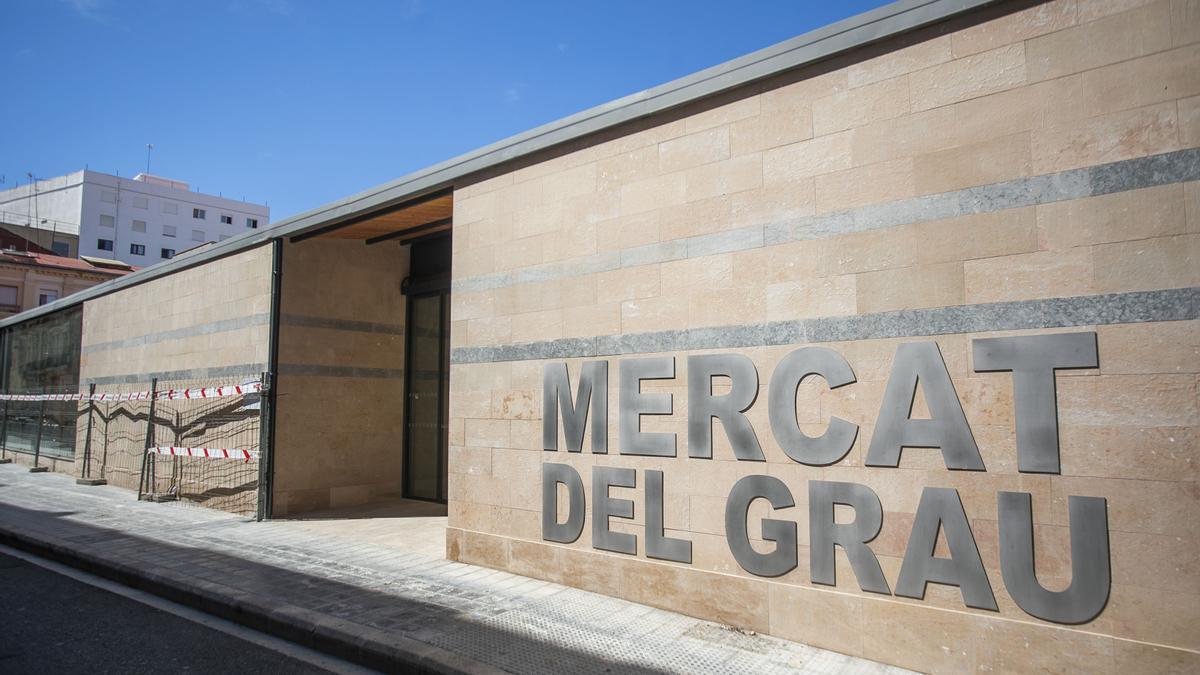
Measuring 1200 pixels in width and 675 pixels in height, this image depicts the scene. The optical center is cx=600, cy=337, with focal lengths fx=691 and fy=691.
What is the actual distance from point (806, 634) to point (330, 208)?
27.4ft

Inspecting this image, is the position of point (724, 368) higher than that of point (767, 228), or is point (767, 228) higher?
point (767, 228)

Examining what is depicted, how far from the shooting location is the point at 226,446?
11.7 m

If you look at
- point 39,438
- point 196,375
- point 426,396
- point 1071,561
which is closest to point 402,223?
point 426,396

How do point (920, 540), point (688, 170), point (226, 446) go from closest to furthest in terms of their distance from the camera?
1. point (920, 540)
2. point (688, 170)
3. point (226, 446)

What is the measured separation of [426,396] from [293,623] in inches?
276

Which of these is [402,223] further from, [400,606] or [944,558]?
[944,558]

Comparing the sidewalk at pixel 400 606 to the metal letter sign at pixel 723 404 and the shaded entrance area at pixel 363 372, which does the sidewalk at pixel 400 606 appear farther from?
the shaded entrance area at pixel 363 372

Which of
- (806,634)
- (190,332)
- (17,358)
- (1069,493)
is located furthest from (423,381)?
(17,358)

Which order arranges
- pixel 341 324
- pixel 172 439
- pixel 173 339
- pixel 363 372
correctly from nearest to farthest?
pixel 341 324 < pixel 363 372 < pixel 172 439 < pixel 173 339

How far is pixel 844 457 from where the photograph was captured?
520 cm

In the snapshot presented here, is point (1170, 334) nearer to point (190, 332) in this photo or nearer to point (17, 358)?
point (190, 332)

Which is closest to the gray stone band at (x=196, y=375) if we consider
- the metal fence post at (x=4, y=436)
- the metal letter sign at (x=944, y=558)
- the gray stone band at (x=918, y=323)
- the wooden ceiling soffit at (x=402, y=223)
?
the wooden ceiling soffit at (x=402, y=223)

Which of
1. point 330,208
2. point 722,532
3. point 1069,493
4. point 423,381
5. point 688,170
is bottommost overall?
→ point 722,532

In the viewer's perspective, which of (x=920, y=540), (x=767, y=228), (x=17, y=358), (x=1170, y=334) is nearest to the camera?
(x=1170, y=334)
